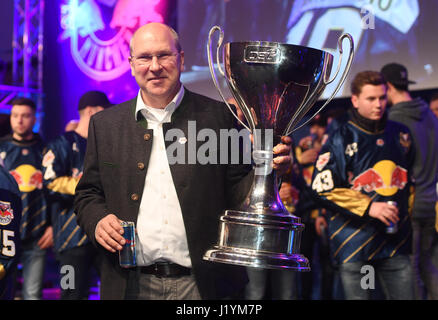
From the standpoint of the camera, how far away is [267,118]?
2045mm

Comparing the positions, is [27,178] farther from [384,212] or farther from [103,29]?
[103,29]

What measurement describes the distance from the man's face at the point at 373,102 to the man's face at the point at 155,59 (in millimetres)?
1922

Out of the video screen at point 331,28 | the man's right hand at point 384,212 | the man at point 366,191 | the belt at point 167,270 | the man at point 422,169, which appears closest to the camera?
the belt at point 167,270

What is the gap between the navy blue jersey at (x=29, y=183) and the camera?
5.19 meters

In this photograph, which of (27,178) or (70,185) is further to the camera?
(27,178)

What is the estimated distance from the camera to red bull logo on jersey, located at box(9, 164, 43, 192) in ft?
17.1

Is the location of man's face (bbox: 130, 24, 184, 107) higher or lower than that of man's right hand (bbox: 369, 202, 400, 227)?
higher

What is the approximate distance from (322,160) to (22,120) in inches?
103

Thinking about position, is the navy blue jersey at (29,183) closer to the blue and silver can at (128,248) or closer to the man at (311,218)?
the man at (311,218)

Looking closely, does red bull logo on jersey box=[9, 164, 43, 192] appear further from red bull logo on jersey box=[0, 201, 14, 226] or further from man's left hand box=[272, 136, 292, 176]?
man's left hand box=[272, 136, 292, 176]

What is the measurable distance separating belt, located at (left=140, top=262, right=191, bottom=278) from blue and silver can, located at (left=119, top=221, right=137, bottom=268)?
0.19m

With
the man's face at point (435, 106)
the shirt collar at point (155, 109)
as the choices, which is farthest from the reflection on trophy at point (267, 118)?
the man's face at point (435, 106)

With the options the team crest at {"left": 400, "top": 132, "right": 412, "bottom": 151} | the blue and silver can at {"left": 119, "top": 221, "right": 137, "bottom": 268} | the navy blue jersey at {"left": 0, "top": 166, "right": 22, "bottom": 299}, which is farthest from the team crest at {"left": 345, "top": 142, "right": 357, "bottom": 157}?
the navy blue jersey at {"left": 0, "top": 166, "right": 22, "bottom": 299}

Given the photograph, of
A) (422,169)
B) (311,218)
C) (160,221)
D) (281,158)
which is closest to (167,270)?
(160,221)
